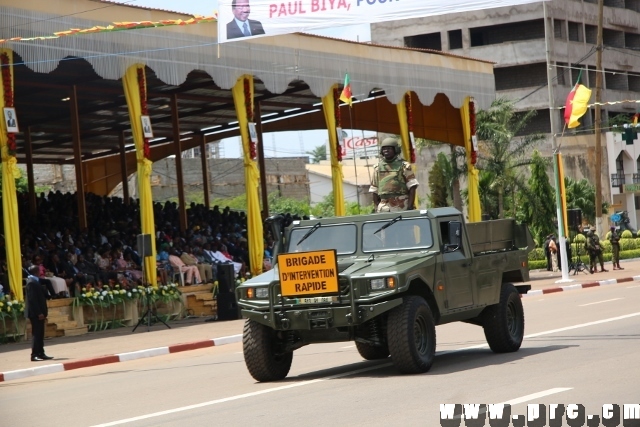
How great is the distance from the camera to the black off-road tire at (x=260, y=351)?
13180 mm

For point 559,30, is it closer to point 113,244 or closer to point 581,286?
point 581,286

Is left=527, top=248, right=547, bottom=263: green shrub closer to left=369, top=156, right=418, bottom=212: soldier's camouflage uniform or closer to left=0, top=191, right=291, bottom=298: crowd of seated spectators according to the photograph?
left=0, top=191, right=291, bottom=298: crowd of seated spectators

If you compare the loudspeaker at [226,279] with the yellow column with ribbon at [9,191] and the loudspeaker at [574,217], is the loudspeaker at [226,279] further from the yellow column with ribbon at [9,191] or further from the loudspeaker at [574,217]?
the loudspeaker at [574,217]

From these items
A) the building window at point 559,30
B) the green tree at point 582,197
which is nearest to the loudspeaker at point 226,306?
the green tree at point 582,197

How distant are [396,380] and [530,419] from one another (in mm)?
3583

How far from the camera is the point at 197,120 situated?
46750mm

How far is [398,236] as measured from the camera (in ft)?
46.1

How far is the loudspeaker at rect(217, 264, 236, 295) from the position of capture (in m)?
28.3

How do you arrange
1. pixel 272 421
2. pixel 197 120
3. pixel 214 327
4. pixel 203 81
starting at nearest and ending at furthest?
pixel 272 421, pixel 214 327, pixel 203 81, pixel 197 120

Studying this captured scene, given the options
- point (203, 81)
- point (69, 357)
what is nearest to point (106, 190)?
point (203, 81)

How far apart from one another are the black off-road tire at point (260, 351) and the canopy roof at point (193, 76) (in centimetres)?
1365

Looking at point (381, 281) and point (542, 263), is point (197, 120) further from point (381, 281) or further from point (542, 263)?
point (381, 281)

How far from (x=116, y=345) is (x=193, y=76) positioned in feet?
45.3

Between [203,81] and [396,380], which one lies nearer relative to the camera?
[396,380]
